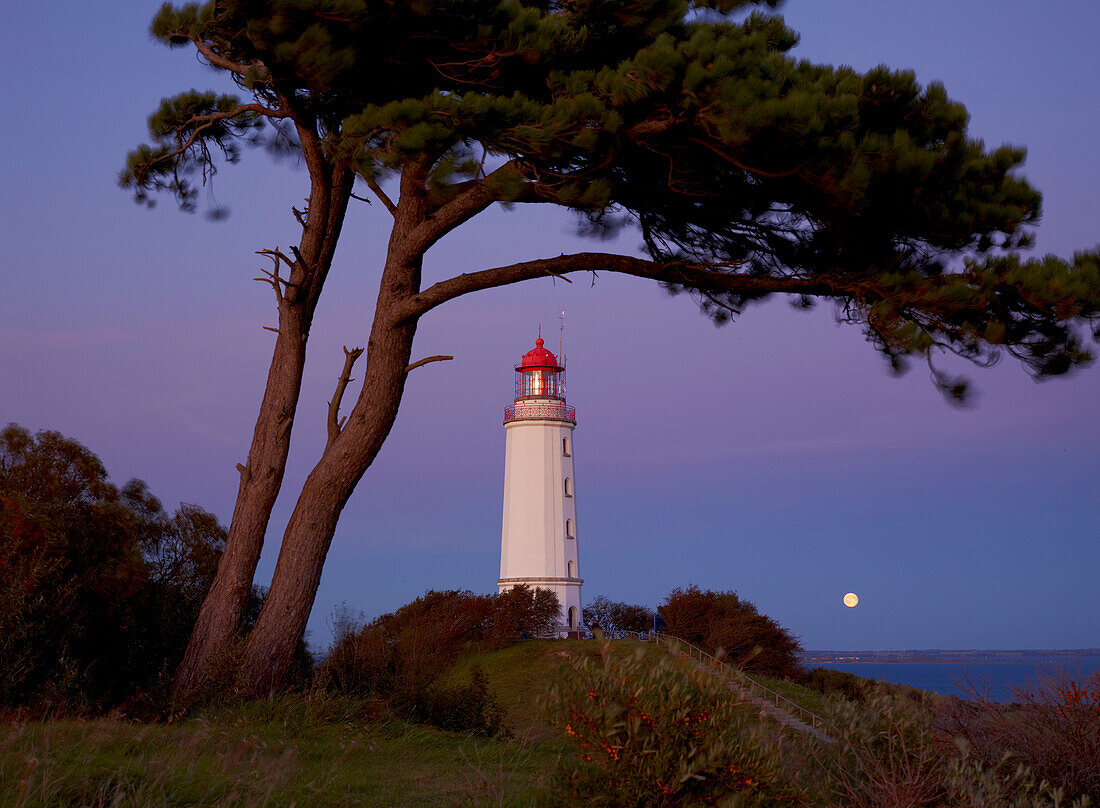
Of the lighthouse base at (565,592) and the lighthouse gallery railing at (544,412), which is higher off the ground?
the lighthouse gallery railing at (544,412)

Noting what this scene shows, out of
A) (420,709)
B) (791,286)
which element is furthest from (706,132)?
(420,709)

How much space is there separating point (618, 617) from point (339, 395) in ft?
94.3

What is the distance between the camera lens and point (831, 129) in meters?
7.93

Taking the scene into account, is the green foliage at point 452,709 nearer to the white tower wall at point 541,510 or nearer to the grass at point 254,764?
the grass at point 254,764

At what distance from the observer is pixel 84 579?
8.44 m

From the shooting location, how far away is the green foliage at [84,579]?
7.36 metres

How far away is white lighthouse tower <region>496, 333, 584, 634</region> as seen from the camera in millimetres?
32250

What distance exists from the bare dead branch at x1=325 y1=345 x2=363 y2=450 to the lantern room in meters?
23.8

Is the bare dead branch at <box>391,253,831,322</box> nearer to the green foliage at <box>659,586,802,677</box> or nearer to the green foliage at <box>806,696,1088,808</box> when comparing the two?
the green foliage at <box>806,696,1088,808</box>

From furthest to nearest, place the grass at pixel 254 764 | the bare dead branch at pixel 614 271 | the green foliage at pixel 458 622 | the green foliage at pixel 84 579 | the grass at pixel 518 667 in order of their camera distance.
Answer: the green foliage at pixel 458 622
the grass at pixel 518 667
the bare dead branch at pixel 614 271
the green foliage at pixel 84 579
the grass at pixel 254 764

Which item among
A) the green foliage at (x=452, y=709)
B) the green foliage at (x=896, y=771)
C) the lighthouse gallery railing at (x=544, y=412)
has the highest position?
the lighthouse gallery railing at (x=544, y=412)

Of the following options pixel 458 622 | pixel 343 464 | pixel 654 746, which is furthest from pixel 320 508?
pixel 458 622

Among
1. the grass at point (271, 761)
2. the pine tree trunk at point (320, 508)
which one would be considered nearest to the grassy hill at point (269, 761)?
the grass at point (271, 761)

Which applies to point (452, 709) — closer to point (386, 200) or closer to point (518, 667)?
point (386, 200)
